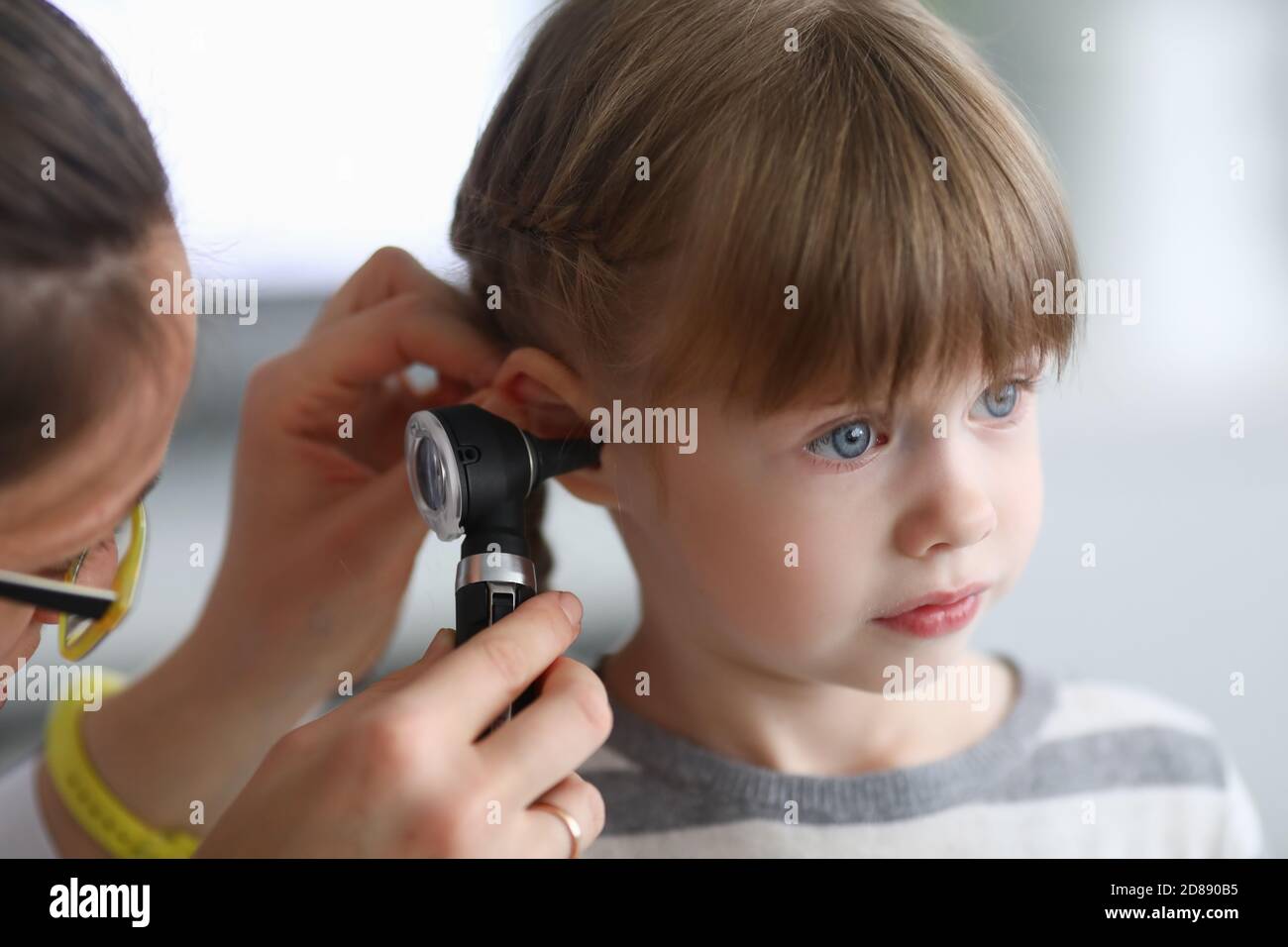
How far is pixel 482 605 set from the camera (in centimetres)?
74

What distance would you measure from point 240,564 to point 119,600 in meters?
0.20

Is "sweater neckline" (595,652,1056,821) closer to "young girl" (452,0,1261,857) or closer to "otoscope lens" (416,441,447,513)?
"young girl" (452,0,1261,857)

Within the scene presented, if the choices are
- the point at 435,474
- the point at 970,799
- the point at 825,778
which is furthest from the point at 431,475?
the point at 970,799

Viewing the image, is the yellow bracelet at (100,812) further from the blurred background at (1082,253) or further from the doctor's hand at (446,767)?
the doctor's hand at (446,767)

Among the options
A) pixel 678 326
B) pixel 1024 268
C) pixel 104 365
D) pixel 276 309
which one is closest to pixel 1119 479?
pixel 1024 268

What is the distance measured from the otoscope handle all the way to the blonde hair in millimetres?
192

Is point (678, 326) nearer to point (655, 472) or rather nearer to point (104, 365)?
point (655, 472)

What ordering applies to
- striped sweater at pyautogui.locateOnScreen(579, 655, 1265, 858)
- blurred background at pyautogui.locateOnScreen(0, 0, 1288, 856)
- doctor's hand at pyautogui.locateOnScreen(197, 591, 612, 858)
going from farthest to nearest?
blurred background at pyautogui.locateOnScreen(0, 0, 1288, 856) → striped sweater at pyautogui.locateOnScreen(579, 655, 1265, 858) → doctor's hand at pyautogui.locateOnScreen(197, 591, 612, 858)

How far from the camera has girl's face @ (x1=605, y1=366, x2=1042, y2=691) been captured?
2.57ft

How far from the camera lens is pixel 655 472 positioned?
0.86 metres

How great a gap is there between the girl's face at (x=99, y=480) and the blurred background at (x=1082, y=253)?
0.08 metres

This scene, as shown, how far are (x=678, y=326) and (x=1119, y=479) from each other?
1.01m
